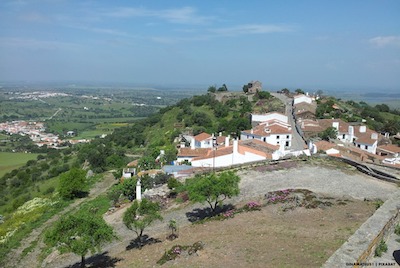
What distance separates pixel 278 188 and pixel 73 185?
17.8 m

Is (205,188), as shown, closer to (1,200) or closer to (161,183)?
(161,183)

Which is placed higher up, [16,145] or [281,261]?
[281,261]

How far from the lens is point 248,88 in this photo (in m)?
77.9

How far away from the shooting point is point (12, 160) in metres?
66.5

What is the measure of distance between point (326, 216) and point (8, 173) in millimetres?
52357

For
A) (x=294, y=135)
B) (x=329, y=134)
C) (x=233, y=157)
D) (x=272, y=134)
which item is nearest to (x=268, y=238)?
(x=233, y=157)

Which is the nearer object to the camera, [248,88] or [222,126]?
[222,126]

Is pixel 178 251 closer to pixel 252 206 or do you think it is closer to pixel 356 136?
pixel 252 206

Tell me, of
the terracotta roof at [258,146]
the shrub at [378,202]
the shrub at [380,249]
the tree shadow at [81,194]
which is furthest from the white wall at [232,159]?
the shrub at [380,249]

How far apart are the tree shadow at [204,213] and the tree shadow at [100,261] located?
467 centimetres

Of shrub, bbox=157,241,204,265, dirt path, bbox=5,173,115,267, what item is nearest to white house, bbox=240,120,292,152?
dirt path, bbox=5,173,115,267

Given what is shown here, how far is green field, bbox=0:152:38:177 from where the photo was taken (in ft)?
195

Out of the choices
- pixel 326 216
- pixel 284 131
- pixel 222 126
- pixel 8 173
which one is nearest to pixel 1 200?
pixel 8 173

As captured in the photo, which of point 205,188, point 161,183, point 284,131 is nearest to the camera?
point 205,188
